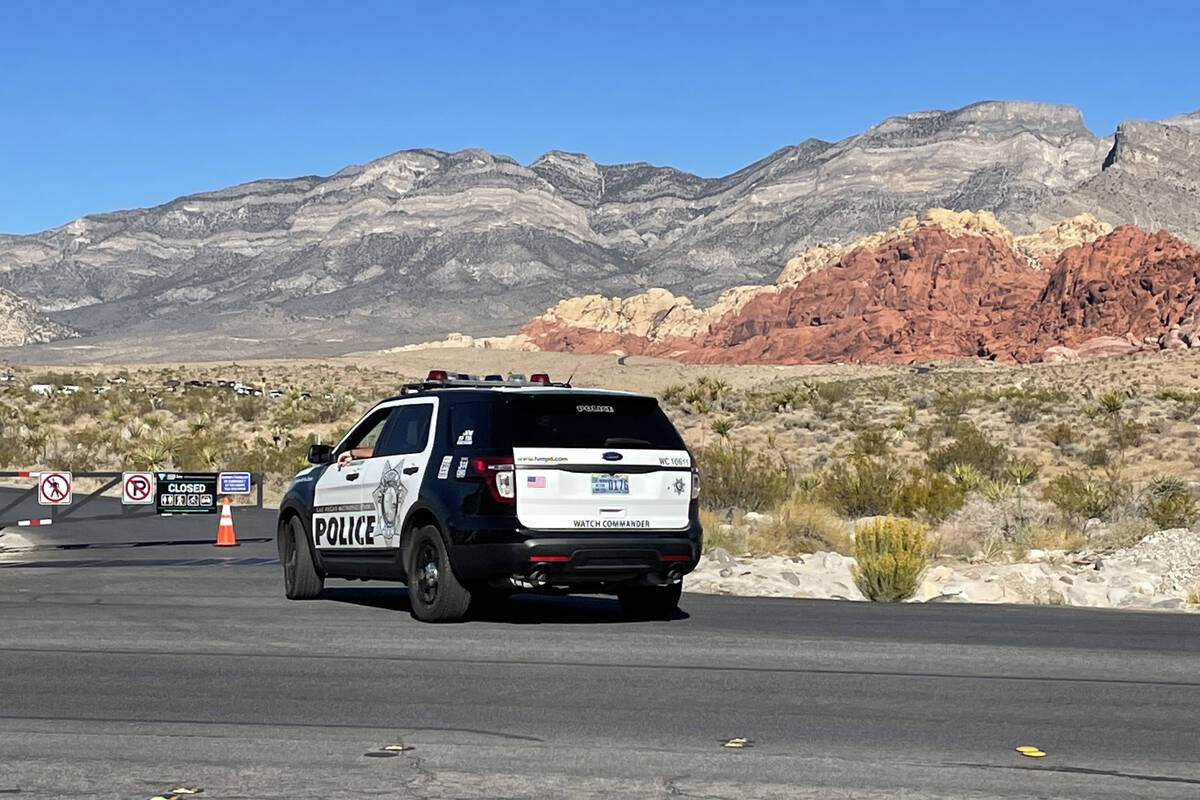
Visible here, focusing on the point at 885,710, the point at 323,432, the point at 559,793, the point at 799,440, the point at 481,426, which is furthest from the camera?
the point at 323,432

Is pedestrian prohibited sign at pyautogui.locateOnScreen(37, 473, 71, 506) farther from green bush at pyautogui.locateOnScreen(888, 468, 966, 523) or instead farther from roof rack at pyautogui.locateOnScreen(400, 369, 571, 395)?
green bush at pyautogui.locateOnScreen(888, 468, 966, 523)

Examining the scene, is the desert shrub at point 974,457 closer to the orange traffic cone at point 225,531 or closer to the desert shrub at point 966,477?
the desert shrub at point 966,477

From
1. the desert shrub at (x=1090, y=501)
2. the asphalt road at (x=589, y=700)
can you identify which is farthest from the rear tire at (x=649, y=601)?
the desert shrub at (x=1090, y=501)

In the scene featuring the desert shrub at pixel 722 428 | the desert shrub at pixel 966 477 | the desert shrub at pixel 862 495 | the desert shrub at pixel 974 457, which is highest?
the desert shrub at pixel 722 428

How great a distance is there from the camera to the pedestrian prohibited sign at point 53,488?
73.2ft

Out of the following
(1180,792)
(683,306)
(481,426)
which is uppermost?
(683,306)

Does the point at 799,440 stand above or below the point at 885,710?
above

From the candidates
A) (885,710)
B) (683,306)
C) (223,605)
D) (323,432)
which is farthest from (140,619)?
(683,306)

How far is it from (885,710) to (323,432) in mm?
44834

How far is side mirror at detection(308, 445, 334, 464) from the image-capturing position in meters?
14.8

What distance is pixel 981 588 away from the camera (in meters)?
17.0

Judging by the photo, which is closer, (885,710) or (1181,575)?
(885,710)

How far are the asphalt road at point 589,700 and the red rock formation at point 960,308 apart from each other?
10472cm

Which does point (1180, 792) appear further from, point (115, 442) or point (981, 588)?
A: point (115, 442)
